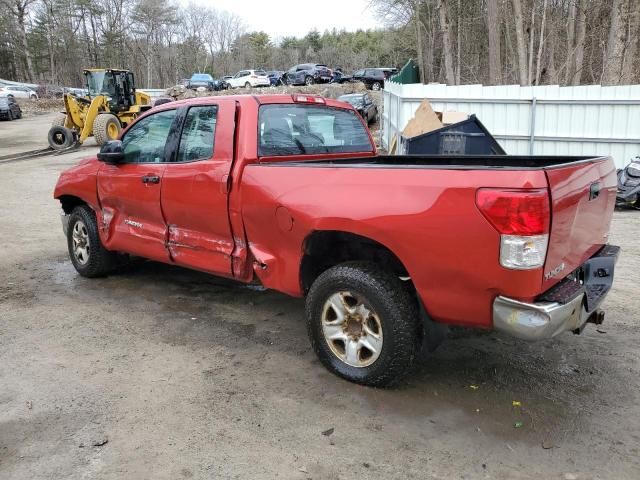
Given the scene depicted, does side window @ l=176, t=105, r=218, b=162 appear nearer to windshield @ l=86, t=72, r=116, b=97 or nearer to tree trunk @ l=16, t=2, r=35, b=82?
windshield @ l=86, t=72, r=116, b=97

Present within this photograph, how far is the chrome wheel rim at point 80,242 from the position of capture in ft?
19.2

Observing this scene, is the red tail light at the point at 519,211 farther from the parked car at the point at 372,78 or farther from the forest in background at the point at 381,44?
the parked car at the point at 372,78

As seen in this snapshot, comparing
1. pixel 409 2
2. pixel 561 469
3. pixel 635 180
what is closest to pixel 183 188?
pixel 561 469

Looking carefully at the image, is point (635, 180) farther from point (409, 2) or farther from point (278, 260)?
point (409, 2)

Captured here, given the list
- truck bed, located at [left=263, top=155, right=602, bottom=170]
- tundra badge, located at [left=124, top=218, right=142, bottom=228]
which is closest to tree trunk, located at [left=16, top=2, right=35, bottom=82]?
tundra badge, located at [left=124, top=218, right=142, bottom=228]

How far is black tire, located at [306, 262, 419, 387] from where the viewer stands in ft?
10.7

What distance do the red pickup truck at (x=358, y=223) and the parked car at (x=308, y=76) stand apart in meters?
41.5

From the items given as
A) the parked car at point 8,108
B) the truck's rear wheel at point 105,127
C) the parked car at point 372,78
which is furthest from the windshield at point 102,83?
the parked car at point 372,78

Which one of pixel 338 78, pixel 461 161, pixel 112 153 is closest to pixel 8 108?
pixel 338 78

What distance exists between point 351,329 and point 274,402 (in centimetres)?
66

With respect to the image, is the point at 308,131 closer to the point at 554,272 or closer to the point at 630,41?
the point at 554,272

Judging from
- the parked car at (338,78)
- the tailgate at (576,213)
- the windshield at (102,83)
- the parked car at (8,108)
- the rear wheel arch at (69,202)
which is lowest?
the rear wheel arch at (69,202)

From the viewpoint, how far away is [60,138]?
2141 centimetres

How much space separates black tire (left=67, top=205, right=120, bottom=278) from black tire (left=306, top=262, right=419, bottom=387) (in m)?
3.08
